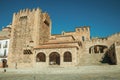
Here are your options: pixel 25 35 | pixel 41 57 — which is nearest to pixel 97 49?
pixel 41 57

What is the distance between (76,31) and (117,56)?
2219cm

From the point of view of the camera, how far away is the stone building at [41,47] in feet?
94.4

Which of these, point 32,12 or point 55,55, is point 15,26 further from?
point 55,55

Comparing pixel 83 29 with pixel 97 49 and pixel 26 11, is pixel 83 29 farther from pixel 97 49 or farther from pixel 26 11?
pixel 26 11

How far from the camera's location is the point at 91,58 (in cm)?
3058

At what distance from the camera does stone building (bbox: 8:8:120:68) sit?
94.4 ft

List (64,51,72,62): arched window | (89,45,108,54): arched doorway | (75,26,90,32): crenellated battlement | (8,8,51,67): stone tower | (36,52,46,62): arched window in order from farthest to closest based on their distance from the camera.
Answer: (75,26,90,32): crenellated battlement < (89,45,108,54): arched doorway < (8,8,51,67): stone tower < (36,52,46,62): arched window < (64,51,72,62): arched window

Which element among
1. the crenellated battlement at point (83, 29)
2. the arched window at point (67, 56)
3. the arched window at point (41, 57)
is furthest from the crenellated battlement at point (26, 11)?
the crenellated battlement at point (83, 29)

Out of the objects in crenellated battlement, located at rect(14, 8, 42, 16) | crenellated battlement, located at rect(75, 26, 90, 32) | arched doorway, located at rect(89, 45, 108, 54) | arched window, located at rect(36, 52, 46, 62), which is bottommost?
arched window, located at rect(36, 52, 46, 62)

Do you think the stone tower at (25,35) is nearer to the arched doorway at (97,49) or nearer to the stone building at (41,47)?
the stone building at (41,47)

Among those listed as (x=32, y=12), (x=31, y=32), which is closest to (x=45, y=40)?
(x=31, y=32)

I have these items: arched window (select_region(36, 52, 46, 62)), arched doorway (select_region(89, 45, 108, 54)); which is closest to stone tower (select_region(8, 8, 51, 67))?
arched window (select_region(36, 52, 46, 62))

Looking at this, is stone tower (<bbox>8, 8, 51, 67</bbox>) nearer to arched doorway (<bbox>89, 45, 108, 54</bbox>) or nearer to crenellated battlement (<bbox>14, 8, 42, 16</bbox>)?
crenellated battlement (<bbox>14, 8, 42, 16</bbox>)

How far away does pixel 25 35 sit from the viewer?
33156 millimetres
